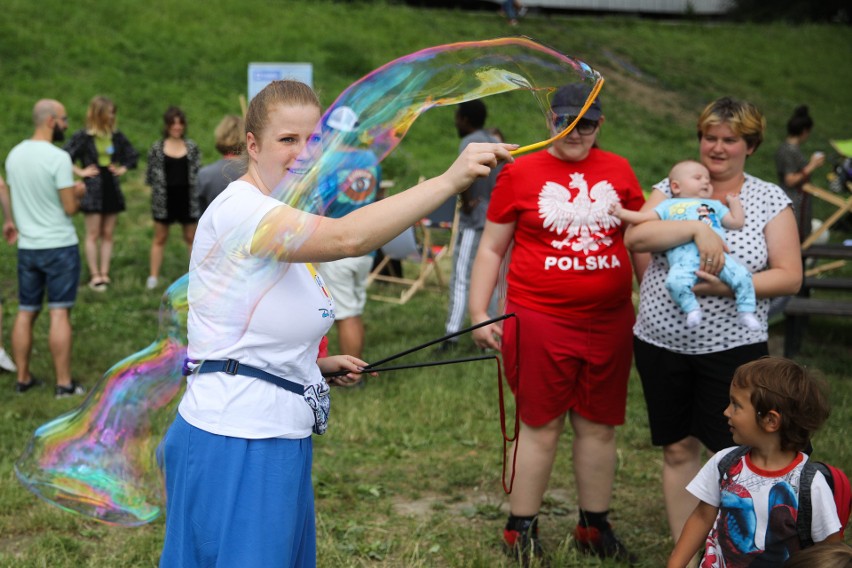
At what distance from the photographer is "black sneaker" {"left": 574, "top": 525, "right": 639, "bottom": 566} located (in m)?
4.32

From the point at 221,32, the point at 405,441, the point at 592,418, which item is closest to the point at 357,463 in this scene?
the point at 405,441

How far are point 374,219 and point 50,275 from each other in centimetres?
524

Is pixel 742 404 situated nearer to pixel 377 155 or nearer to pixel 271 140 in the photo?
pixel 377 155

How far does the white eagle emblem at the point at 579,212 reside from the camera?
4016 mm

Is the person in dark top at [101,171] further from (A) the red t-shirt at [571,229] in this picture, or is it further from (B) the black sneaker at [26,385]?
(A) the red t-shirt at [571,229]

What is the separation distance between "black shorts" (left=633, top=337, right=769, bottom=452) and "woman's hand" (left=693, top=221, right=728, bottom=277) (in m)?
0.36

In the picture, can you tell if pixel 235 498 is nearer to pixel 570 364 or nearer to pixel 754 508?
pixel 754 508

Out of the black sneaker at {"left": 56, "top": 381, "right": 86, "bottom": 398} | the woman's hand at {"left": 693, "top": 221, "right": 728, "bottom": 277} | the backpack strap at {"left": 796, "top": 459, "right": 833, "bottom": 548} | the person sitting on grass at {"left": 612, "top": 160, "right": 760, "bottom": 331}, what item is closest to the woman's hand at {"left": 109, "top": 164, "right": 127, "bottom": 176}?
the black sneaker at {"left": 56, "top": 381, "right": 86, "bottom": 398}

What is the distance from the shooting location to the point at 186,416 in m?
2.67

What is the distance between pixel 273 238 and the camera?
7.91ft

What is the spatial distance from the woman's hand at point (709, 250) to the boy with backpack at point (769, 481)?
0.68 metres

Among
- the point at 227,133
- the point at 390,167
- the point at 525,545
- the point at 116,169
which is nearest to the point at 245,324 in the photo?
the point at 525,545

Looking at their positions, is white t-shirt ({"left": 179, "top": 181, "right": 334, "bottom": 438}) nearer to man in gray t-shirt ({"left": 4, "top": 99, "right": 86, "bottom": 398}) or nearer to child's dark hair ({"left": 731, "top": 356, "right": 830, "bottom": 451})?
child's dark hair ({"left": 731, "top": 356, "right": 830, "bottom": 451})

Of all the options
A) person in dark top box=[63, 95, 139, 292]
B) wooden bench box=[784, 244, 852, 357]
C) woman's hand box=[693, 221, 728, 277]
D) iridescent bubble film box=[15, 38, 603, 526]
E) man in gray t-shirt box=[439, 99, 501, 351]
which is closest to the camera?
iridescent bubble film box=[15, 38, 603, 526]
